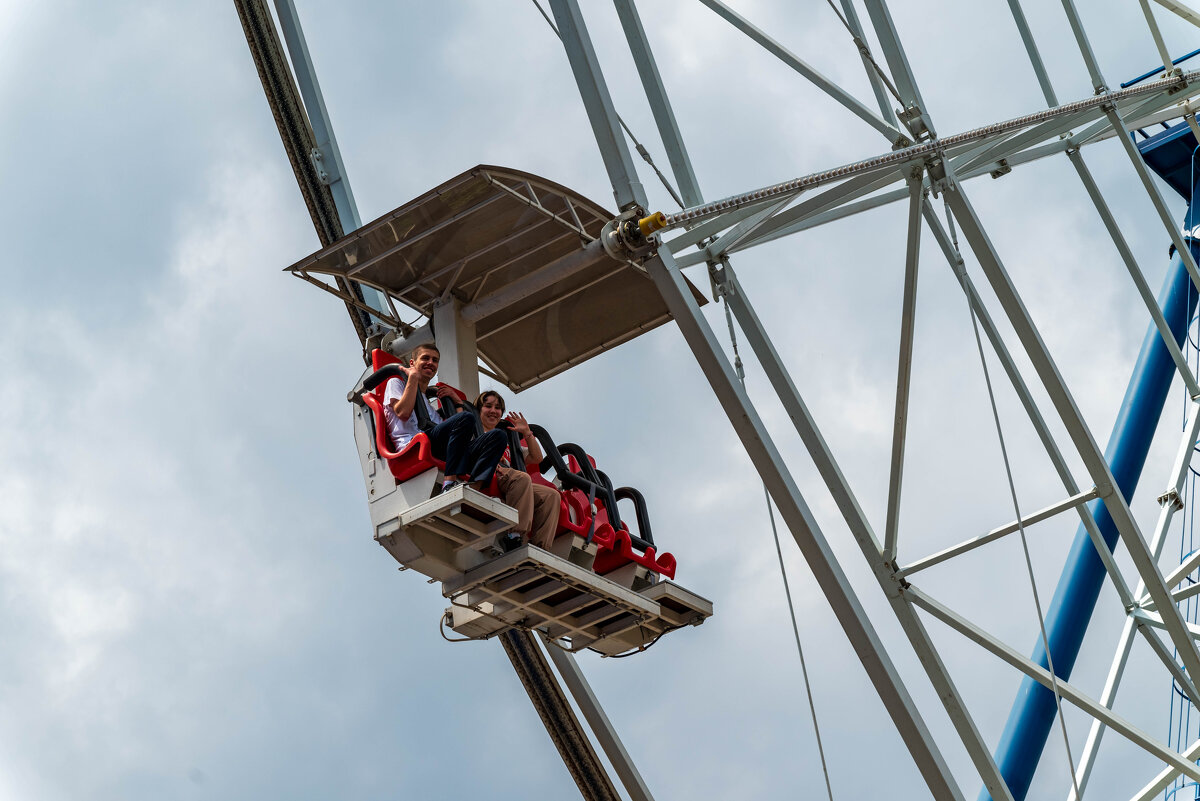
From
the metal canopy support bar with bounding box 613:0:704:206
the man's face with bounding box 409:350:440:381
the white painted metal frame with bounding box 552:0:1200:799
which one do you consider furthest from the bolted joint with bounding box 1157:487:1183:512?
the man's face with bounding box 409:350:440:381

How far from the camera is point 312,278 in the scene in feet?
50.1

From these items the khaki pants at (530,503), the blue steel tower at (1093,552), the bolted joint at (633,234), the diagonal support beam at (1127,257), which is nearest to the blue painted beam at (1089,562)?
the blue steel tower at (1093,552)

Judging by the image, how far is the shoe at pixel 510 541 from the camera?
13.7 metres

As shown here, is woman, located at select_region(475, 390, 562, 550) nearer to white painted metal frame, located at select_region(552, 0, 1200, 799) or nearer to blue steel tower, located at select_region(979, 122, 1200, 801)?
white painted metal frame, located at select_region(552, 0, 1200, 799)

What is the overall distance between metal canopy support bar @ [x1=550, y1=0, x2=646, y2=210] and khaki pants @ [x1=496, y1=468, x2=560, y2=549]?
7.99 feet

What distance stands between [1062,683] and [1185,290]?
947cm

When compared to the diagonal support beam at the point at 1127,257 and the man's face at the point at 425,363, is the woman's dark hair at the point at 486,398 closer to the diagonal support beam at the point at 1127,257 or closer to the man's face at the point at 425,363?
the man's face at the point at 425,363

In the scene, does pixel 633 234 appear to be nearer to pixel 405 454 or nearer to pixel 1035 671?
pixel 405 454

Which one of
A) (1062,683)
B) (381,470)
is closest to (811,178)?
(381,470)

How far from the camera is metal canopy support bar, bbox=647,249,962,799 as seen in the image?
12.9 meters

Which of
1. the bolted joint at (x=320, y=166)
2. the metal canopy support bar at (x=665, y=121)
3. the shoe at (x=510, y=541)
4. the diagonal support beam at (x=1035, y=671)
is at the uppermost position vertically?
the bolted joint at (x=320, y=166)

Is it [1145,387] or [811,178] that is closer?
[811,178]

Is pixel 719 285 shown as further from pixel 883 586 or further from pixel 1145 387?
pixel 1145 387

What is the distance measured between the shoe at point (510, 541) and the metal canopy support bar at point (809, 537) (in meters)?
2.03
